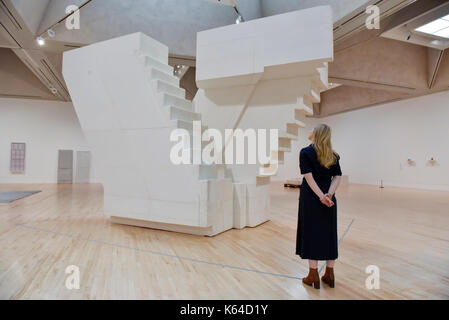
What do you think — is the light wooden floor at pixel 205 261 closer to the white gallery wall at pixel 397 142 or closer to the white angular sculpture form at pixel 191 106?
the white angular sculpture form at pixel 191 106

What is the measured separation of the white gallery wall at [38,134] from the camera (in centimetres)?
1309

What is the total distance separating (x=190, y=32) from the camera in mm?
8109

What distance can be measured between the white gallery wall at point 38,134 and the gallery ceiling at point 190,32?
4.31 feet

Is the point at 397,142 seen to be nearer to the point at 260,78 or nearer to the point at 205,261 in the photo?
the point at 260,78

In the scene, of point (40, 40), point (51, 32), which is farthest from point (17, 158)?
point (51, 32)

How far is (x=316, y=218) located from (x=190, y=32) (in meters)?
7.32

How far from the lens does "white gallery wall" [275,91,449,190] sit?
455 inches

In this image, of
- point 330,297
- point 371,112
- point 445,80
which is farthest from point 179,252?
point 371,112

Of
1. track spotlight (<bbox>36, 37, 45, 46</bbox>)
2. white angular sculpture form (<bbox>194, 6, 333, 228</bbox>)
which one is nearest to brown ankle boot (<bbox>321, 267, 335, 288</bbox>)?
white angular sculpture form (<bbox>194, 6, 333, 228</bbox>)

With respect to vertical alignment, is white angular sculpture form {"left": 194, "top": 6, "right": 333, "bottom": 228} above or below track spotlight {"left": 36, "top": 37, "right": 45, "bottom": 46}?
below

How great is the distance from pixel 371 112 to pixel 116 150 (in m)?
13.7

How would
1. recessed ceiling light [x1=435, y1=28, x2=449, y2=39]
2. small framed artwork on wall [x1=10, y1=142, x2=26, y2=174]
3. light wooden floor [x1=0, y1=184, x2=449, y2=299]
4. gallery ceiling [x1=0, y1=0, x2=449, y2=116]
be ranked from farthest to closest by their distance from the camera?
small framed artwork on wall [x1=10, y1=142, x2=26, y2=174] < recessed ceiling light [x1=435, y1=28, x2=449, y2=39] < gallery ceiling [x1=0, y1=0, x2=449, y2=116] < light wooden floor [x1=0, y1=184, x2=449, y2=299]

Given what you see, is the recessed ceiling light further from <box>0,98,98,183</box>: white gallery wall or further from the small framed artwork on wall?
the small framed artwork on wall
